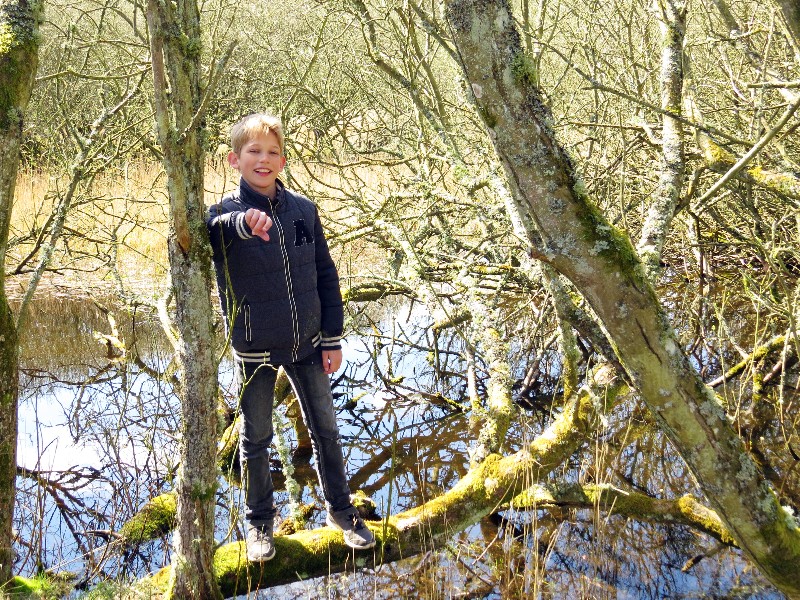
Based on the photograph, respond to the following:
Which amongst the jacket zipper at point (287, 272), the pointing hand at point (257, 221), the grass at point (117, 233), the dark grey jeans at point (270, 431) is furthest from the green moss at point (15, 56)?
the grass at point (117, 233)

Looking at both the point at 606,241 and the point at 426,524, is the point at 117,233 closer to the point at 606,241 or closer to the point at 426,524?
the point at 426,524

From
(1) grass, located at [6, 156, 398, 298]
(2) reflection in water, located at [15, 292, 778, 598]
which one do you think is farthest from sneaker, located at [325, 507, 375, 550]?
(1) grass, located at [6, 156, 398, 298]

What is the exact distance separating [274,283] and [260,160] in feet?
1.51

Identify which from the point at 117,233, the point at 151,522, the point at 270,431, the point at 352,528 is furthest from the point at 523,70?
the point at 117,233

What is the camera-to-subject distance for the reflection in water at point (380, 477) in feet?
10.4

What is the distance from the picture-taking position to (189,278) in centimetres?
222

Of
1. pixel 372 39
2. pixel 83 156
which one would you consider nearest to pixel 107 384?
pixel 83 156

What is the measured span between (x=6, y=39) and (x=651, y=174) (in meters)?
4.04

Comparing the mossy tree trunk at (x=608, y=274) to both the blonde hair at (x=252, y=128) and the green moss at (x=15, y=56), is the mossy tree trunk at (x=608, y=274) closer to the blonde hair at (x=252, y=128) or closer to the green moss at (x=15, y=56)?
the blonde hair at (x=252, y=128)

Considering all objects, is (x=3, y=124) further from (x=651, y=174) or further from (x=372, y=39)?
(x=651, y=174)

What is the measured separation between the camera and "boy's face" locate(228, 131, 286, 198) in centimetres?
274

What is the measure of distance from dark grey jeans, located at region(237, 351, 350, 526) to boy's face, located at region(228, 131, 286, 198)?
691 millimetres

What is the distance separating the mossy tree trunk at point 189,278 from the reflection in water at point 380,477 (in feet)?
0.46

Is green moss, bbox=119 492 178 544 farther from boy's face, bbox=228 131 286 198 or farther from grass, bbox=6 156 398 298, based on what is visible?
grass, bbox=6 156 398 298
